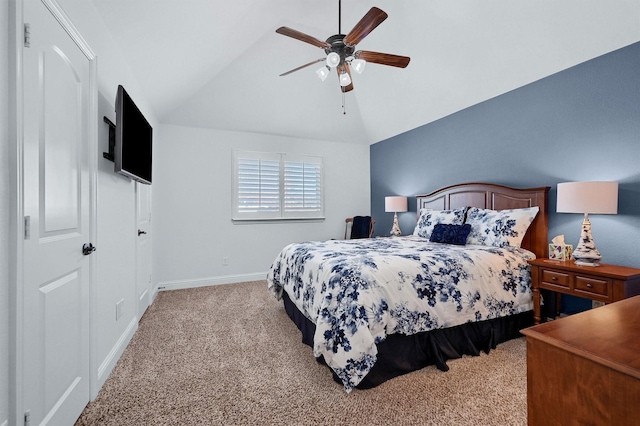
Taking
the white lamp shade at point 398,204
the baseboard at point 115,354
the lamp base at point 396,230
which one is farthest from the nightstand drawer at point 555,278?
the baseboard at point 115,354

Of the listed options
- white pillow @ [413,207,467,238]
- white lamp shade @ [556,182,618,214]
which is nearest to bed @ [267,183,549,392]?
white pillow @ [413,207,467,238]

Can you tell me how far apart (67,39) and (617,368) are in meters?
2.50

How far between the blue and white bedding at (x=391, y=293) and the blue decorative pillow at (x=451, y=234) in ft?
0.93

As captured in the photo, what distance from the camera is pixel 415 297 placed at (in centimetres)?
206

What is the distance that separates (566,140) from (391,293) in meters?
2.40

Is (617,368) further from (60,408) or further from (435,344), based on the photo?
(60,408)

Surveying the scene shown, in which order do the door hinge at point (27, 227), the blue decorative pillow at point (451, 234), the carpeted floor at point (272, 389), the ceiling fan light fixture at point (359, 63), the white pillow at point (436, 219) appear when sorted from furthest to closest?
the white pillow at point (436, 219)
the blue decorative pillow at point (451, 234)
the ceiling fan light fixture at point (359, 63)
the carpeted floor at point (272, 389)
the door hinge at point (27, 227)

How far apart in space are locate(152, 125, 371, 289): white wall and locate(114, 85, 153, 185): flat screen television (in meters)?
1.53

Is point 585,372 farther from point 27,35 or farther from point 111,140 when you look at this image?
point 111,140

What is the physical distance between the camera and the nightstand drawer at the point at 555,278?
2312 millimetres

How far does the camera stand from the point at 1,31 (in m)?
1.03

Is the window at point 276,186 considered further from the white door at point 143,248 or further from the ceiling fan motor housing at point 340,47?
the ceiling fan motor housing at point 340,47

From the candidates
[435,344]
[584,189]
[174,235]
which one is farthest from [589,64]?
[174,235]

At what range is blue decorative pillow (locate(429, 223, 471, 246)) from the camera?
9.93ft
